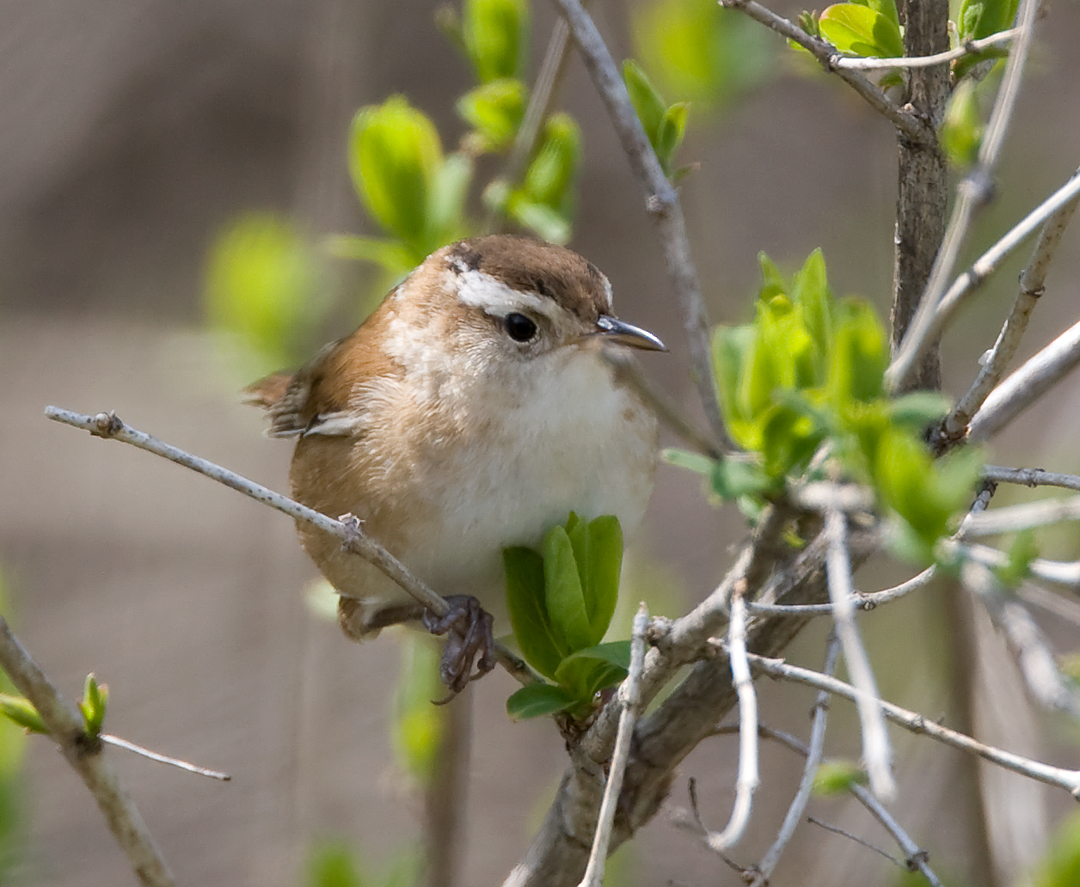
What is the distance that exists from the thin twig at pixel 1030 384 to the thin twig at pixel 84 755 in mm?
1463

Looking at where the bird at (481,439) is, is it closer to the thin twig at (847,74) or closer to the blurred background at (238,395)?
the thin twig at (847,74)

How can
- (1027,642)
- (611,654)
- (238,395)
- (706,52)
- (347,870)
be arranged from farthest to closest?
(238,395) < (706,52) < (347,870) < (611,654) < (1027,642)

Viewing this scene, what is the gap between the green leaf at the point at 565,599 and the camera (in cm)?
205

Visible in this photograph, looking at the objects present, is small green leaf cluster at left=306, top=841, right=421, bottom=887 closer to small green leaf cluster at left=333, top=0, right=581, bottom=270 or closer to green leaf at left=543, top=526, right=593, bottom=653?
green leaf at left=543, top=526, right=593, bottom=653

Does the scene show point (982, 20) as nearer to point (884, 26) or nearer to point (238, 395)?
point (884, 26)

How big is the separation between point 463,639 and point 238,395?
158 centimetres

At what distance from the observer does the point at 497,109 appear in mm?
2869

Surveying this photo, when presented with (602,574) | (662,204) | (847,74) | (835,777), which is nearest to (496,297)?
(602,574)

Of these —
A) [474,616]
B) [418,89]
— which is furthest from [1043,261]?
[418,89]

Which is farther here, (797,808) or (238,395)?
(238,395)

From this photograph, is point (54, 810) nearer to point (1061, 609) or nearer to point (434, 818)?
point (434, 818)

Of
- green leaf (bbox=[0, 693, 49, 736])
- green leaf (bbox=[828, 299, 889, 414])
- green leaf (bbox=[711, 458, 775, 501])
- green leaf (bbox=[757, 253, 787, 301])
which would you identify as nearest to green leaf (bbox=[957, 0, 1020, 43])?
green leaf (bbox=[757, 253, 787, 301])

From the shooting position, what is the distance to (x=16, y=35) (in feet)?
23.8

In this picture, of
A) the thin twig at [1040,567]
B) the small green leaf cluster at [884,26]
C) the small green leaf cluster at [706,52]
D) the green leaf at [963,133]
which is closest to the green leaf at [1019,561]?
the thin twig at [1040,567]
